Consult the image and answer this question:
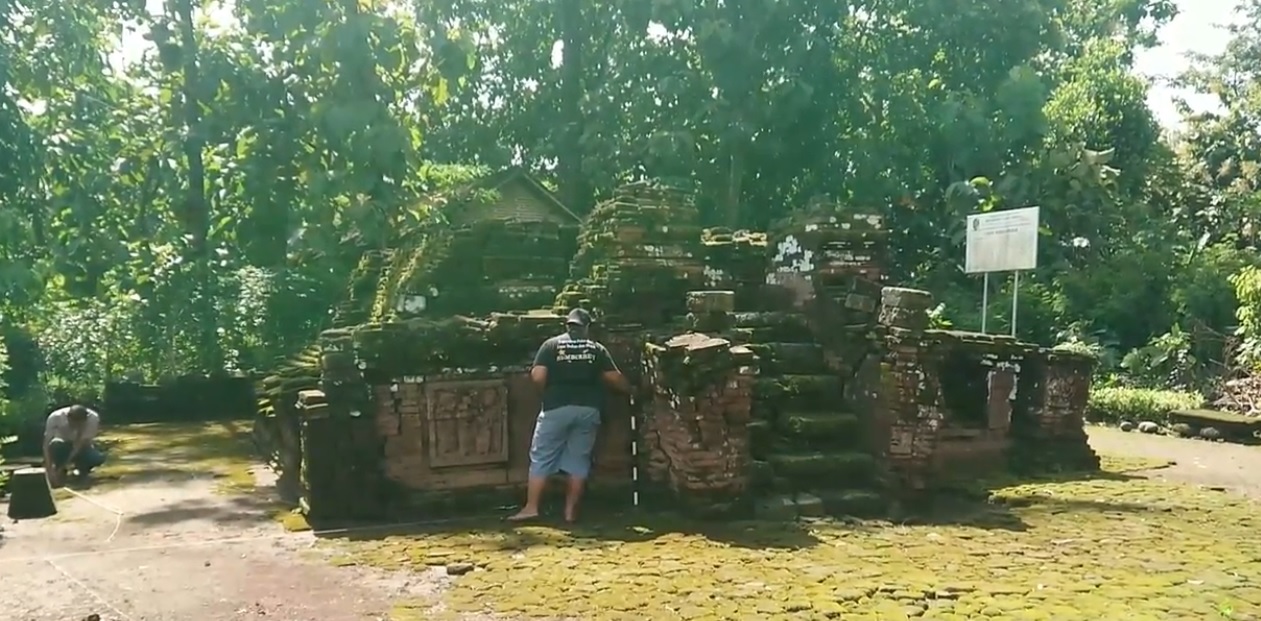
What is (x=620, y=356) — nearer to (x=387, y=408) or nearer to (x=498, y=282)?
(x=387, y=408)

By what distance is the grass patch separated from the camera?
11328 millimetres

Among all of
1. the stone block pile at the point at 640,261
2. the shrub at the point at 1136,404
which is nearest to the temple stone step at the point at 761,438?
the stone block pile at the point at 640,261

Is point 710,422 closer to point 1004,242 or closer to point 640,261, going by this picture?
point 640,261

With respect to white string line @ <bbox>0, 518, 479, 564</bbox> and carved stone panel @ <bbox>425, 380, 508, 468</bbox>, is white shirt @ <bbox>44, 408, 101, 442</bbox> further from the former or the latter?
carved stone panel @ <bbox>425, 380, 508, 468</bbox>

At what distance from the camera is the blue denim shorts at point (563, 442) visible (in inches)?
329

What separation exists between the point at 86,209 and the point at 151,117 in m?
1.78

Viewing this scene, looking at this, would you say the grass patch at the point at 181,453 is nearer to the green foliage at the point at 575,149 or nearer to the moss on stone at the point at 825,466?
the green foliage at the point at 575,149

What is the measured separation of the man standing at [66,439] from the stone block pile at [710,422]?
20.0 feet

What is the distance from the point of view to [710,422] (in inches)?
329

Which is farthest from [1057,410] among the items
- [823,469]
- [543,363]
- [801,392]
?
[543,363]

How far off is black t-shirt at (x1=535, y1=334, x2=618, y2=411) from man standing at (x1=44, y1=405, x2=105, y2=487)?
205 inches

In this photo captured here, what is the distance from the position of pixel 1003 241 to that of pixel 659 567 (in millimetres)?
10797

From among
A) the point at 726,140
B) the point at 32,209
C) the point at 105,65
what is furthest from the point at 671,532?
the point at 726,140

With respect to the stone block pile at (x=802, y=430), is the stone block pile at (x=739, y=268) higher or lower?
higher
